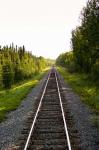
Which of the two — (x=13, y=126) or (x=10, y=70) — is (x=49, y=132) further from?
(x=10, y=70)

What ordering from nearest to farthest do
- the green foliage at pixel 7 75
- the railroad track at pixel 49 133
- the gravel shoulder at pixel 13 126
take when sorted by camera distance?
the railroad track at pixel 49 133
the gravel shoulder at pixel 13 126
the green foliage at pixel 7 75

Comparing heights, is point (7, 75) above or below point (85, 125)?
above

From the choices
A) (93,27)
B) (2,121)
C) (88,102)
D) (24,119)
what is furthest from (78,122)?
(93,27)

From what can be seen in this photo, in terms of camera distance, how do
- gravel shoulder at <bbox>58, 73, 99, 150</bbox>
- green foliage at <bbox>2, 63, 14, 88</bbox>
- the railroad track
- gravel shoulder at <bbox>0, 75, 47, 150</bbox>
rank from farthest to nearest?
green foliage at <bbox>2, 63, 14, 88</bbox>
gravel shoulder at <bbox>0, 75, 47, 150</bbox>
gravel shoulder at <bbox>58, 73, 99, 150</bbox>
the railroad track

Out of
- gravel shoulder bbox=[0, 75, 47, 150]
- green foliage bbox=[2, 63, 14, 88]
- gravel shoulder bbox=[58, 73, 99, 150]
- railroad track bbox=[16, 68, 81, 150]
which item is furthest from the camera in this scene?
green foliage bbox=[2, 63, 14, 88]

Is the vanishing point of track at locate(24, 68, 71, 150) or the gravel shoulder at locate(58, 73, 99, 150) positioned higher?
the vanishing point of track at locate(24, 68, 71, 150)

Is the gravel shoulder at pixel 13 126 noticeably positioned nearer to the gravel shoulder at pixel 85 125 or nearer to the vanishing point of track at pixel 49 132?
the vanishing point of track at pixel 49 132

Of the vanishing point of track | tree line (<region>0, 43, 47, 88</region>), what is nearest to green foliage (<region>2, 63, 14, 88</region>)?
tree line (<region>0, 43, 47, 88</region>)

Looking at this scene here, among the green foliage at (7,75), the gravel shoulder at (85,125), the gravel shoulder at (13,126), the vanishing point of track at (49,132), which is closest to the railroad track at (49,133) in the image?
the vanishing point of track at (49,132)

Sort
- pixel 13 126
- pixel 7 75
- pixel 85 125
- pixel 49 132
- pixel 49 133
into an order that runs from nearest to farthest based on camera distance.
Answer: pixel 49 133, pixel 49 132, pixel 85 125, pixel 13 126, pixel 7 75

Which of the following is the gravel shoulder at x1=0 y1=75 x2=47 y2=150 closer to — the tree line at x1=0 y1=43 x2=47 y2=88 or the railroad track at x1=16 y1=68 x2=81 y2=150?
the railroad track at x1=16 y1=68 x2=81 y2=150

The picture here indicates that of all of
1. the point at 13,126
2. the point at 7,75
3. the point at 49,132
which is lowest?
the point at 13,126

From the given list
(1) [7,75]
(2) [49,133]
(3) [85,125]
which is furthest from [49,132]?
(1) [7,75]

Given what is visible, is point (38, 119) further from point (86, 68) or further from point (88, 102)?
point (86, 68)
